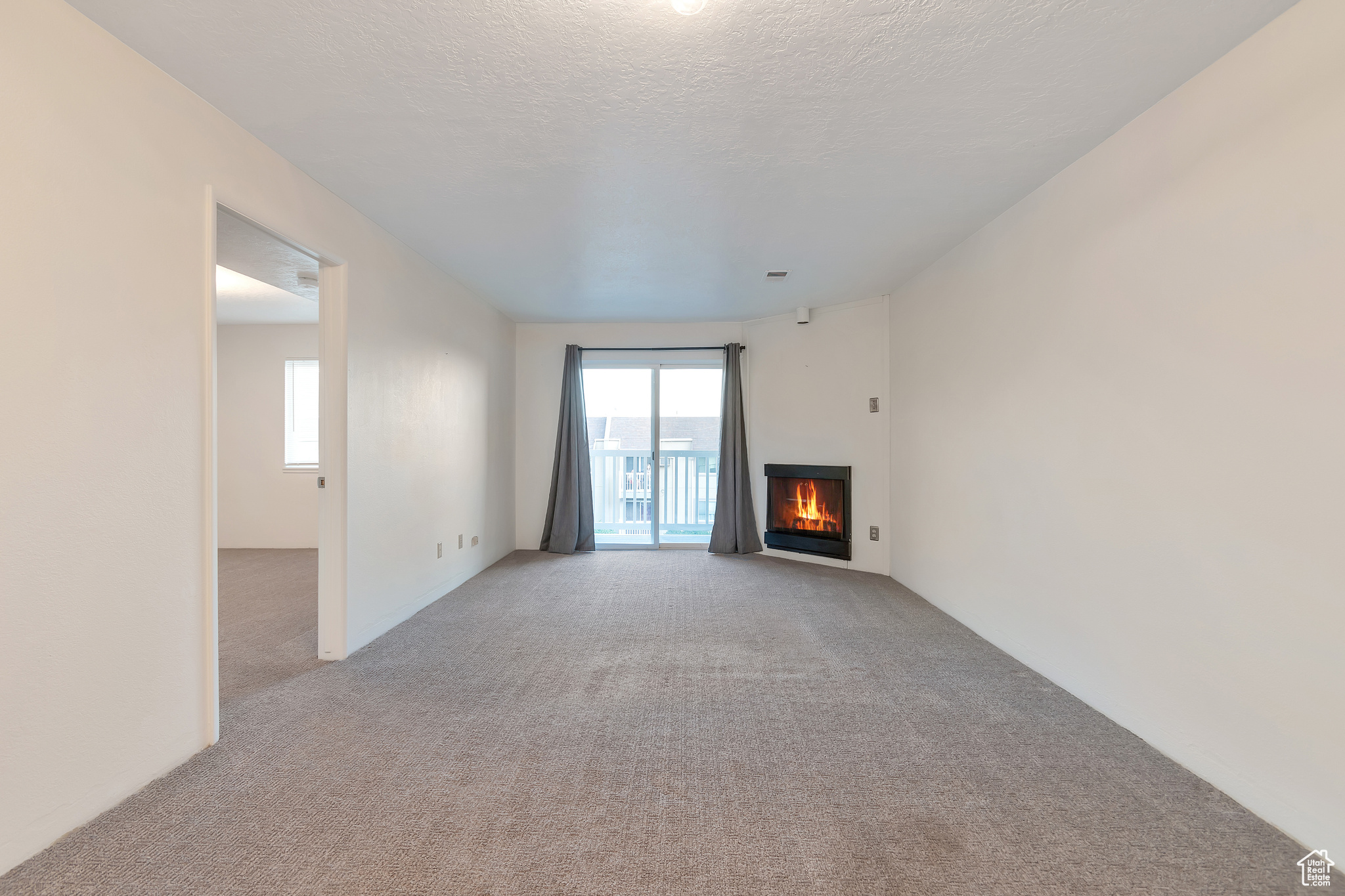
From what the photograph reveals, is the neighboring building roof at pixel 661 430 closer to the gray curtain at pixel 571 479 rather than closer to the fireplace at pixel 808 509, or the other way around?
the gray curtain at pixel 571 479

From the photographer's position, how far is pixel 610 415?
19.0 feet

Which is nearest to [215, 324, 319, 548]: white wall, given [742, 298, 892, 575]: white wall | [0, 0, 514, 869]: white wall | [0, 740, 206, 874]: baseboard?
[0, 0, 514, 869]: white wall

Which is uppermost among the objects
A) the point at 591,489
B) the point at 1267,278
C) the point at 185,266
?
the point at 185,266

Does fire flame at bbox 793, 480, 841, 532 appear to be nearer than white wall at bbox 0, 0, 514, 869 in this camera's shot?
No

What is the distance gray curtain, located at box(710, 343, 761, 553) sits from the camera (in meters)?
5.46

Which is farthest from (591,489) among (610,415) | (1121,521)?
(1121,521)

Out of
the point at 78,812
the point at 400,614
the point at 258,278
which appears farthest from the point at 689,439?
the point at 78,812

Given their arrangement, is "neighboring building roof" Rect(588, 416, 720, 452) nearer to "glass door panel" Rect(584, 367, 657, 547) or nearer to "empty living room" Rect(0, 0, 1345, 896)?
"glass door panel" Rect(584, 367, 657, 547)

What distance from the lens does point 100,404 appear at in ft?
5.49

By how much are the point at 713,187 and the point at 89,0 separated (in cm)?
208

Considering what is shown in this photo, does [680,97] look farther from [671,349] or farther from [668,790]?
[671,349]

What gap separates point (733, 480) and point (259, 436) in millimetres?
4965

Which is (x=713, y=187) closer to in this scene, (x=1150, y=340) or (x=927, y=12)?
(x=927, y=12)

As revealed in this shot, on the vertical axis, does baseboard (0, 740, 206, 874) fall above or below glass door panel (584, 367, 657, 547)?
below
